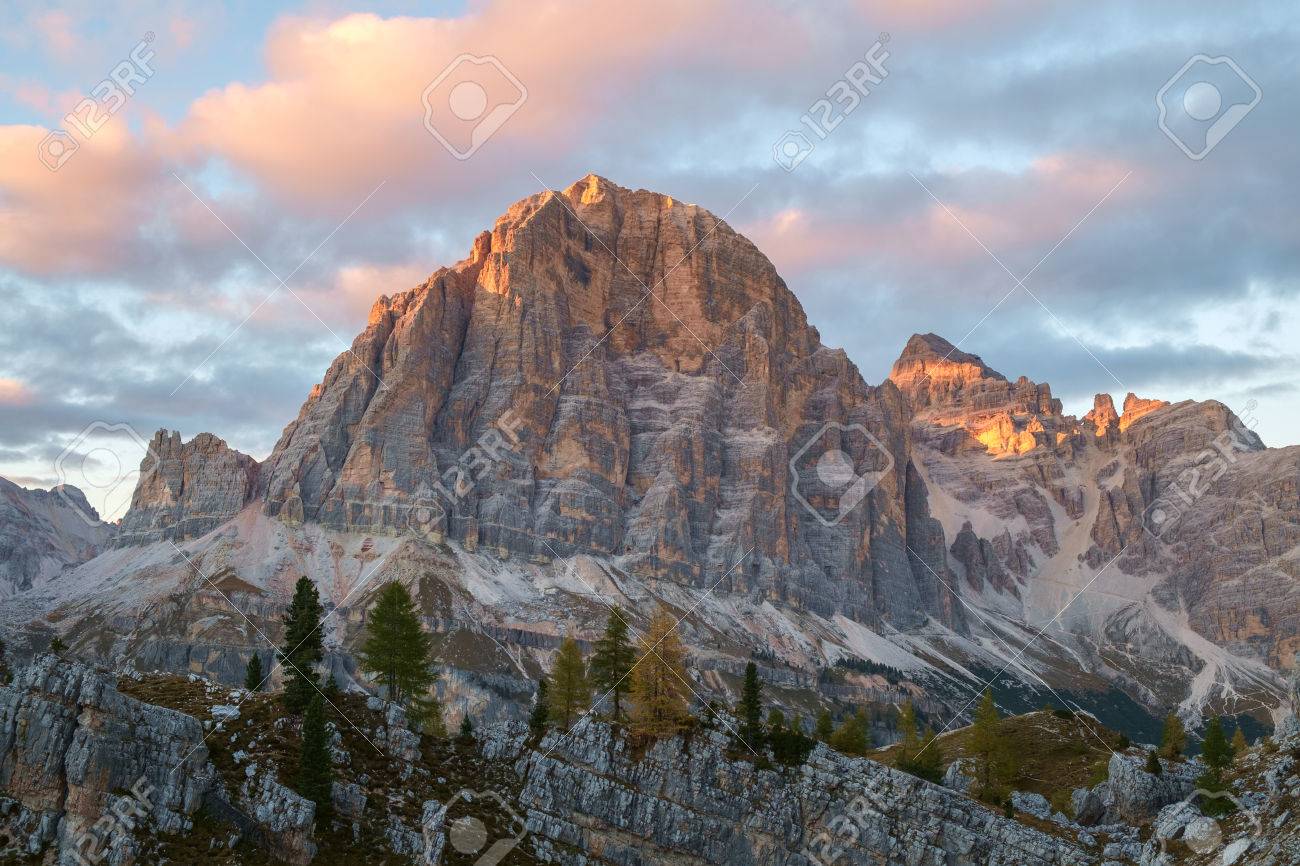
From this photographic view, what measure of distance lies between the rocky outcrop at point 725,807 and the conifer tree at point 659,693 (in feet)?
5.66

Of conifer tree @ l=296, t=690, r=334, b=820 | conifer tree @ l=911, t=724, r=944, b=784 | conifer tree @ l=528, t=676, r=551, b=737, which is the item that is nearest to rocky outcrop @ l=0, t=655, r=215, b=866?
conifer tree @ l=296, t=690, r=334, b=820

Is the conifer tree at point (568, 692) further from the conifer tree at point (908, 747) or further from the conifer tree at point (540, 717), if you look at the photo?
the conifer tree at point (908, 747)

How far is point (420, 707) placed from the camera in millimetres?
121125

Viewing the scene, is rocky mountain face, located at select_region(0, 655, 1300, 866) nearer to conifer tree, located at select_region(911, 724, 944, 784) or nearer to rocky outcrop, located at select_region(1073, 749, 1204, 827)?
rocky outcrop, located at select_region(1073, 749, 1204, 827)

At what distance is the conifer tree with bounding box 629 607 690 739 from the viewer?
112 m

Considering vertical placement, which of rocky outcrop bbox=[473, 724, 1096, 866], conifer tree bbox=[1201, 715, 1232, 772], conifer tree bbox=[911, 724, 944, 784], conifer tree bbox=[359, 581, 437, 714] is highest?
conifer tree bbox=[359, 581, 437, 714]

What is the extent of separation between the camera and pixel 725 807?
110438mm

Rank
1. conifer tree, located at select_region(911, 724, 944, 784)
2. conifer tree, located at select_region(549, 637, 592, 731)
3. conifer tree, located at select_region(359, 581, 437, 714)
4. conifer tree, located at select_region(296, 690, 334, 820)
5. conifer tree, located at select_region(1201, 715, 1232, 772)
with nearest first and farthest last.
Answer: conifer tree, located at select_region(296, 690, 334, 820), conifer tree, located at select_region(1201, 715, 1232, 772), conifer tree, located at select_region(359, 581, 437, 714), conifer tree, located at select_region(549, 637, 592, 731), conifer tree, located at select_region(911, 724, 944, 784)

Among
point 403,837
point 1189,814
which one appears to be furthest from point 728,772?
point 1189,814

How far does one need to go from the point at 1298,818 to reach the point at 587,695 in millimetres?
64637

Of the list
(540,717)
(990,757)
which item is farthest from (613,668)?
(990,757)

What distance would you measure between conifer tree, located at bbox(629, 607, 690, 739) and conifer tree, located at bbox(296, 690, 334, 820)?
2917cm

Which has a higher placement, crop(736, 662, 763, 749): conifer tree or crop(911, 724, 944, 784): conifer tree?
crop(736, 662, 763, 749): conifer tree

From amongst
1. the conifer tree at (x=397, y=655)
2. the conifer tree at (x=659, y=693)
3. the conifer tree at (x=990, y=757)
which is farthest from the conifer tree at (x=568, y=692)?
the conifer tree at (x=990, y=757)
